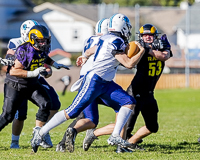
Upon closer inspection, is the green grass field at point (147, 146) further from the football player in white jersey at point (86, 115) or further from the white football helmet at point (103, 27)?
the white football helmet at point (103, 27)

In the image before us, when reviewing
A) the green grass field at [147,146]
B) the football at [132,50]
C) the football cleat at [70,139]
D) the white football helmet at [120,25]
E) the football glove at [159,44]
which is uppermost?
the white football helmet at [120,25]

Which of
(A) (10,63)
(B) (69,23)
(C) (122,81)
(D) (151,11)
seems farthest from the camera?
(B) (69,23)

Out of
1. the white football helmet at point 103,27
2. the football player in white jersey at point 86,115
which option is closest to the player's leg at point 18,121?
the football player in white jersey at point 86,115

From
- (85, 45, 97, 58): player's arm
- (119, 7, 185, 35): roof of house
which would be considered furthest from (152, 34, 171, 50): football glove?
(119, 7, 185, 35): roof of house

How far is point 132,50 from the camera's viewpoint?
495 cm

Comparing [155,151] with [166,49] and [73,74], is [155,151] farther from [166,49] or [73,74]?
[73,74]

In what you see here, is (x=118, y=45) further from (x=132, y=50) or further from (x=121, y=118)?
(x=121, y=118)

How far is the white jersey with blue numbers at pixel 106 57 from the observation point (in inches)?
192

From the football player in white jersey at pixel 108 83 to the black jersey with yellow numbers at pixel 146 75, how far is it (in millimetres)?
695

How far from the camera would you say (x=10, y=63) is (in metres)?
5.38

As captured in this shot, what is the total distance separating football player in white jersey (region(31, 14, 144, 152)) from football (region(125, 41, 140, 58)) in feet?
0.17

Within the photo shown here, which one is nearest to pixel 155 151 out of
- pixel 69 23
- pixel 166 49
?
pixel 166 49

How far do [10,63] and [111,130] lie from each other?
4.91ft

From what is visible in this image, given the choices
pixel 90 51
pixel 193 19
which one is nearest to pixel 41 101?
pixel 90 51
